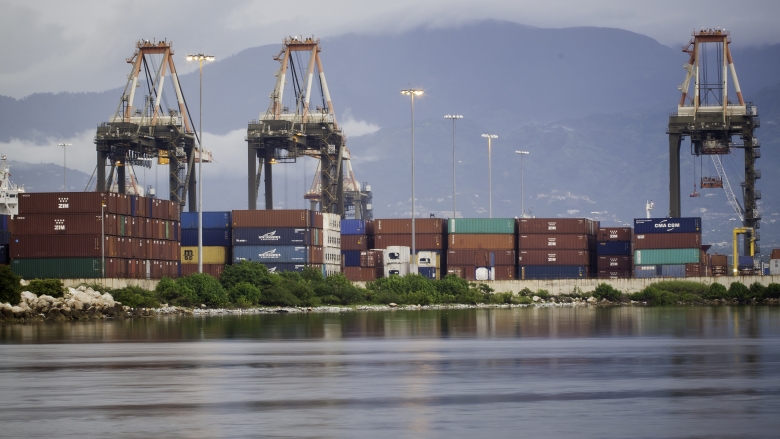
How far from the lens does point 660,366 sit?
1038 inches

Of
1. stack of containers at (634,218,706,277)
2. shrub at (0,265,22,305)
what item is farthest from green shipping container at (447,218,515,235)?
shrub at (0,265,22,305)

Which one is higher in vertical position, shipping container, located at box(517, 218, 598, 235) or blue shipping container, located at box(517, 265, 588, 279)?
shipping container, located at box(517, 218, 598, 235)

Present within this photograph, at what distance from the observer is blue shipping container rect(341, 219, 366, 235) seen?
117 m

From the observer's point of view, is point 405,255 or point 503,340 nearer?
point 503,340

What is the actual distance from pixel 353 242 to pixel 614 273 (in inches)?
1032

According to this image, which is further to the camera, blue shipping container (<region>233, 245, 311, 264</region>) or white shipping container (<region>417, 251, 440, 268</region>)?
white shipping container (<region>417, 251, 440, 268</region>)

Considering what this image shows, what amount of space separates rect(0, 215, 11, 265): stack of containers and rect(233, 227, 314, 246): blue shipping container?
20749 millimetres

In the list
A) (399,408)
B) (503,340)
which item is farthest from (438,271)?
(399,408)

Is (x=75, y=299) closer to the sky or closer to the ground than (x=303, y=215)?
closer to the ground

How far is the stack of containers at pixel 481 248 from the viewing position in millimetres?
113625

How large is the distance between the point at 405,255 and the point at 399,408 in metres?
90.7

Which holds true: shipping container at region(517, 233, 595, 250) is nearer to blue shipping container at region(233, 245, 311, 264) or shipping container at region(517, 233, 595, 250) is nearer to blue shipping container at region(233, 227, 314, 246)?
blue shipping container at region(233, 227, 314, 246)

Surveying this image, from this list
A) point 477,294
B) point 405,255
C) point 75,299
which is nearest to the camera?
point 75,299

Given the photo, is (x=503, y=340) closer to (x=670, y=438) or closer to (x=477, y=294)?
(x=670, y=438)
